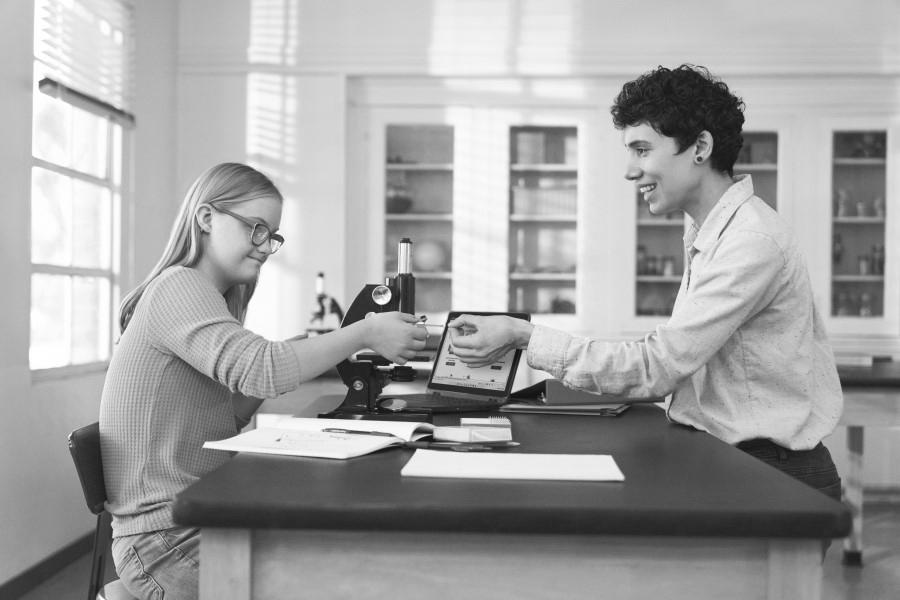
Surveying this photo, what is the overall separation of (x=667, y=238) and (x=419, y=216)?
1.33 meters

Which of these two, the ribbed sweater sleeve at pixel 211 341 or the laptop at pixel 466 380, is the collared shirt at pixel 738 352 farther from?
the ribbed sweater sleeve at pixel 211 341

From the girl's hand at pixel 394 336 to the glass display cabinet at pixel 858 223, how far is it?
140 inches

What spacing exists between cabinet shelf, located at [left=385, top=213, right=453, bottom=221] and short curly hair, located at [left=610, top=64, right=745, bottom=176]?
3.01 metres

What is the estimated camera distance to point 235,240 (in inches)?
68.9

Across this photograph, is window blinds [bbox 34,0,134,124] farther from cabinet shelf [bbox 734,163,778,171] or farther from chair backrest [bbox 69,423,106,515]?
cabinet shelf [bbox 734,163,778,171]

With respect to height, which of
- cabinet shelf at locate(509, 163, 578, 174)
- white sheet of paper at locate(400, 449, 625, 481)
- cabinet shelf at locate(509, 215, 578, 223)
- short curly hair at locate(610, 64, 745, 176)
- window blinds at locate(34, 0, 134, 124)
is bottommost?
white sheet of paper at locate(400, 449, 625, 481)

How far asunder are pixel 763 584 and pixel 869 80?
4.23m

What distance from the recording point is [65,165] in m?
3.34

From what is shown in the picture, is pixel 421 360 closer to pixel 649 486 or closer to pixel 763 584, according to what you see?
pixel 649 486

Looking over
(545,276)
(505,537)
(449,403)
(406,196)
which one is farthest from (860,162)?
(505,537)

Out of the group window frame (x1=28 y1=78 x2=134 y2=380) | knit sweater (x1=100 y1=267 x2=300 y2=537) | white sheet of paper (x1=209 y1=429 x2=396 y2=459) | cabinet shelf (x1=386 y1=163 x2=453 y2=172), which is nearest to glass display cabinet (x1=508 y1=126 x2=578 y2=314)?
cabinet shelf (x1=386 y1=163 x2=453 y2=172)

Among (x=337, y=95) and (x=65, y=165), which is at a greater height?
(x=337, y=95)

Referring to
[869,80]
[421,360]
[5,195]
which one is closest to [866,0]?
[869,80]

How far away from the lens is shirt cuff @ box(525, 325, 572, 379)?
166 centimetres
